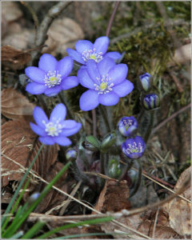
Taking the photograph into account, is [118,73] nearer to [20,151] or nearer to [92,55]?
[92,55]

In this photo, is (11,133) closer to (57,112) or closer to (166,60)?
(57,112)

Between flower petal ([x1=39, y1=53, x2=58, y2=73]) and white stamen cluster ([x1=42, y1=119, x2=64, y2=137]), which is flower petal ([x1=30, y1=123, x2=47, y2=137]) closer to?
white stamen cluster ([x1=42, y1=119, x2=64, y2=137])

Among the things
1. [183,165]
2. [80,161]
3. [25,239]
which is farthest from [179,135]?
[25,239]

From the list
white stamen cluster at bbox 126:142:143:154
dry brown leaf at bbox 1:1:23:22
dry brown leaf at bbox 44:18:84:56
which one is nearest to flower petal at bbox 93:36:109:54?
white stamen cluster at bbox 126:142:143:154

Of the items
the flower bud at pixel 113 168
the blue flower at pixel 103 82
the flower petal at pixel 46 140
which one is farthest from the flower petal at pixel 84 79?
the flower bud at pixel 113 168

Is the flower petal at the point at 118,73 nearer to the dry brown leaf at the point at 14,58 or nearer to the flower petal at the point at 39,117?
the flower petal at the point at 39,117

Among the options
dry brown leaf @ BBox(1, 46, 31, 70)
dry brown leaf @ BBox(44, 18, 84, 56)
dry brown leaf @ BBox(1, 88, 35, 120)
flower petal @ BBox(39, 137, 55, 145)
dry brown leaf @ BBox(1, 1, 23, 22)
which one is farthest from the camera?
dry brown leaf @ BBox(1, 1, 23, 22)
